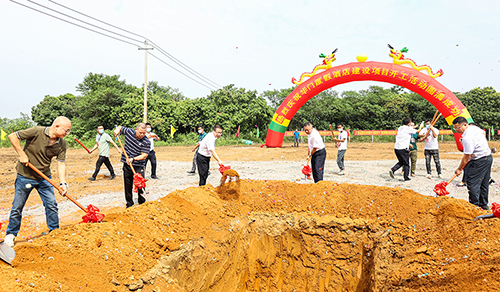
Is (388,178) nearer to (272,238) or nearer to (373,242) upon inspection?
(373,242)

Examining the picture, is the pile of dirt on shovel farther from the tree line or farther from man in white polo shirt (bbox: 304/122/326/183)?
the tree line

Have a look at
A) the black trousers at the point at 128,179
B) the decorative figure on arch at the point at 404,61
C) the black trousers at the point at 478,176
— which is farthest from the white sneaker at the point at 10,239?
the decorative figure on arch at the point at 404,61

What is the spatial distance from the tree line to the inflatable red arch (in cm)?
1490

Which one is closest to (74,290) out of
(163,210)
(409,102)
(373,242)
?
(163,210)

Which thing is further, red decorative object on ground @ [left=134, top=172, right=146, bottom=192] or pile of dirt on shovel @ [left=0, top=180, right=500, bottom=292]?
red decorative object on ground @ [left=134, top=172, right=146, bottom=192]

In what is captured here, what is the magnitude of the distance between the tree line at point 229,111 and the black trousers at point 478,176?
22.6m

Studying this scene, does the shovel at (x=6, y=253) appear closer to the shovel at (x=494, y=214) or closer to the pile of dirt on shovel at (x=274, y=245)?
the pile of dirt on shovel at (x=274, y=245)

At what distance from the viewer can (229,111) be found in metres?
26.8

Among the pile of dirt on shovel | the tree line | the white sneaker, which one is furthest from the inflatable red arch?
the tree line

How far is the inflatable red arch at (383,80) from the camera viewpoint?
9.79m

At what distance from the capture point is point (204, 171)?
5434mm

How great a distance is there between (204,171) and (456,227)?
4126 millimetres

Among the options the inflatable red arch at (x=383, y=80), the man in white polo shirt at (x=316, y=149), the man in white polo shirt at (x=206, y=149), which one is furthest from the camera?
the inflatable red arch at (x=383, y=80)

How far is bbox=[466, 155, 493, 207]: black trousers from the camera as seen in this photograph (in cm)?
429
